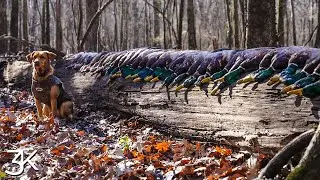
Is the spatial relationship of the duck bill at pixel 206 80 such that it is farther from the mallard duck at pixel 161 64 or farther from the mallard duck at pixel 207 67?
the mallard duck at pixel 161 64

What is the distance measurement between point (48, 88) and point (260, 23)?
3623mm

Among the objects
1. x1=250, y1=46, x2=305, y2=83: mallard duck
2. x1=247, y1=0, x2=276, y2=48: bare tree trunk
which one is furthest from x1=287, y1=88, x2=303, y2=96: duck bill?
x1=247, y1=0, x2=276, y2=48: bare tree trunk

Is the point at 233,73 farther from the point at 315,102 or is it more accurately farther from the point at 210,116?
the point at 315,102

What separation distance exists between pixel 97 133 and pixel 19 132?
1.01m

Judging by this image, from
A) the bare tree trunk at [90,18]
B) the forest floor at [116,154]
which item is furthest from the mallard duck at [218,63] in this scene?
the bare tree trunk at [90,18]

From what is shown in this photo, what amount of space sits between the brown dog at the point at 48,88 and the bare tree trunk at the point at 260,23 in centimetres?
320

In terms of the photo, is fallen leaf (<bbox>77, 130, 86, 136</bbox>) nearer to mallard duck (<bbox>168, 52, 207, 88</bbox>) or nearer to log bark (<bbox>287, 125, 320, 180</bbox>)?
mallard duck (<bbox>168, 52, 207, 88</bbox>)

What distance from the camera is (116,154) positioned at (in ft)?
14.1

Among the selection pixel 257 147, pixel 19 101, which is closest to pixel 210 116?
pixel 257 147

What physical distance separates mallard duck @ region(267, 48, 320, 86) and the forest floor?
2.35 ft

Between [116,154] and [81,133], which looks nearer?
[116,154]


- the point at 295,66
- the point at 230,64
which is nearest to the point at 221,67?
the point at 230,64

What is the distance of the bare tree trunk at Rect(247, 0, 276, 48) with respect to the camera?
6.74m

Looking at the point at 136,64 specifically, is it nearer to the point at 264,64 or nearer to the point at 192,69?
the point at 192,69
